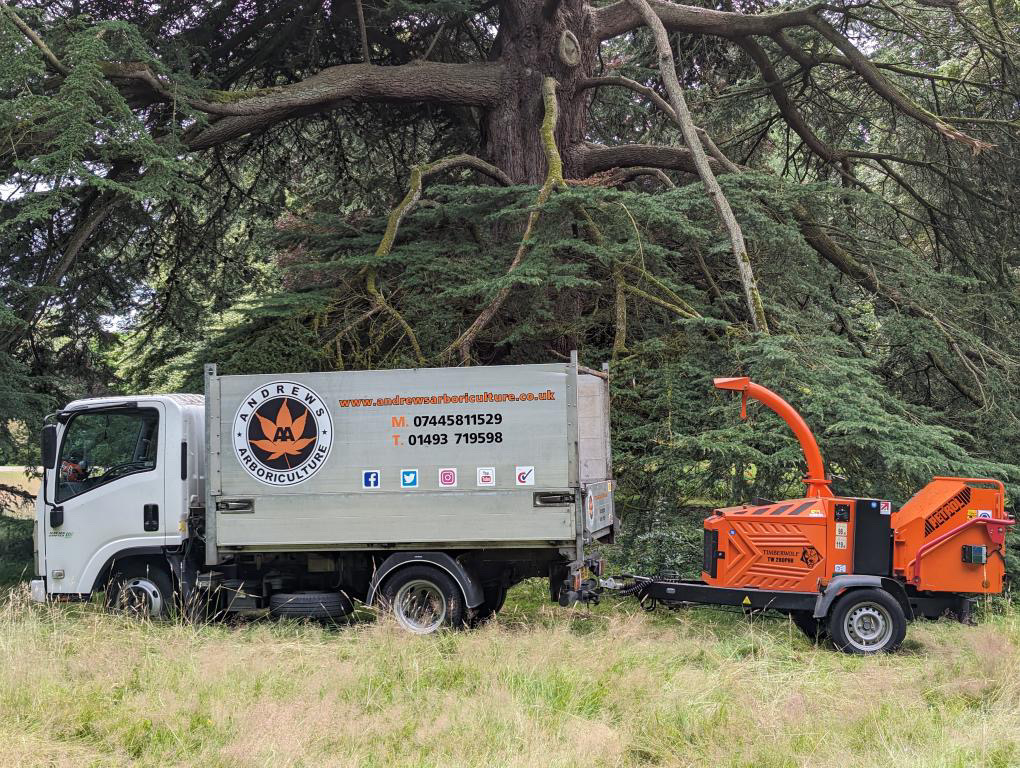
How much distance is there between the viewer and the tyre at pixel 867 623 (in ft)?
26.7

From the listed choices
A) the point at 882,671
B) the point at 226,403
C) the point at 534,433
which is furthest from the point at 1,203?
the point at 882,671

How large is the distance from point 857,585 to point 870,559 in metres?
0.26

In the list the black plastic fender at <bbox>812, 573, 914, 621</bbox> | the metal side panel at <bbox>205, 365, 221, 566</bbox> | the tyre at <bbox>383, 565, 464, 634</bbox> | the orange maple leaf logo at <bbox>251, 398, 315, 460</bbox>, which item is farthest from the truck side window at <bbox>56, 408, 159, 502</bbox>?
the black plastic fender at <bbox>812, 573, 914, 621</bbox>

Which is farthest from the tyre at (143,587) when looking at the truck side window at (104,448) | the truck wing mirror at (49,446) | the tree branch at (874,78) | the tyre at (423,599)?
the tree branch at (874,78)

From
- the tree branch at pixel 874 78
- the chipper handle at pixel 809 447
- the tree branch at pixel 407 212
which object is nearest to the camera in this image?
the chipper handle at pixel 809 447

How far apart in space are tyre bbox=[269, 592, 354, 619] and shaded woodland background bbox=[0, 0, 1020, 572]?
2.62 metres

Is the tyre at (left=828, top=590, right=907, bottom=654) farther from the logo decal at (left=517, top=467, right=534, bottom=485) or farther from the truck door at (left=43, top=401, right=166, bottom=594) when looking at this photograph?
the truck door at (left=43, top=401, right=166, bottom=594)

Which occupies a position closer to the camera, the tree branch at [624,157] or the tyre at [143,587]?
the tyre at [143,587]

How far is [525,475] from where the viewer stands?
8.66 m

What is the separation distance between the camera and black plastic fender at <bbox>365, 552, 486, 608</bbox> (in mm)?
8758

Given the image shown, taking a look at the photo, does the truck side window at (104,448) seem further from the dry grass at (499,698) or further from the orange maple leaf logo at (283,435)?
the dry grass at (499,698)

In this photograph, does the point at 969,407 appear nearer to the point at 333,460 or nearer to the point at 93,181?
the point at 333,460

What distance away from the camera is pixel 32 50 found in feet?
31.9

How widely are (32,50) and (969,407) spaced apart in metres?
10.5
